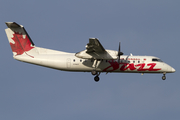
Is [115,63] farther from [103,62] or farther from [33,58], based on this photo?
[33,58]

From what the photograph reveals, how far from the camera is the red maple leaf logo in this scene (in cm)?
3625

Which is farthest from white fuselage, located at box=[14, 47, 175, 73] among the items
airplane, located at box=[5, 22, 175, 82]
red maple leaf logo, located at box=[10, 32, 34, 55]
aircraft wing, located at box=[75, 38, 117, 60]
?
aircraft wing, located at box=[75, 38, 117, 60]

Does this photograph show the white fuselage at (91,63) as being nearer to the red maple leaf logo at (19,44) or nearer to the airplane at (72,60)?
the airplane at (72,60)

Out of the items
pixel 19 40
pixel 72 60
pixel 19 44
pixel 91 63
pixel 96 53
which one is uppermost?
pixel 19 40

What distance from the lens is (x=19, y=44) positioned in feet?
120

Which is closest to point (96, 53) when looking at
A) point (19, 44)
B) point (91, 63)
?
point (91, 63)

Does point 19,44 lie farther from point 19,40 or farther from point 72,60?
point 72,60

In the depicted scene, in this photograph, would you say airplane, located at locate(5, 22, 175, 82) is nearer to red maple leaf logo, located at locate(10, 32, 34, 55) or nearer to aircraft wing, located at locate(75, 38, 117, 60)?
red maple leaf logo, located at locate(10, 32, 34, 55)

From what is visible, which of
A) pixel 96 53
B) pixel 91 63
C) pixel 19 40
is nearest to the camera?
pixel 96 53

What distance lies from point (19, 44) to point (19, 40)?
389mm

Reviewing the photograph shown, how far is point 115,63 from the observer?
36094mm

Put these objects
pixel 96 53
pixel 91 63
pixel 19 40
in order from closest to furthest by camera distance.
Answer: pixel 96 53, pixel 91 63, pixel 19 40

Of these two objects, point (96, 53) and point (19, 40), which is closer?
point (96, 53)

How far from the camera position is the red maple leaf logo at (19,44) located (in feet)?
119
